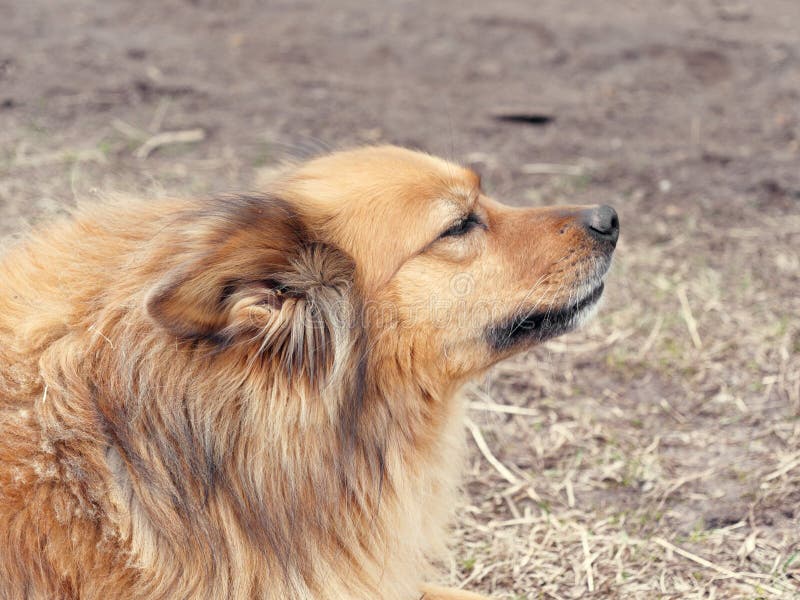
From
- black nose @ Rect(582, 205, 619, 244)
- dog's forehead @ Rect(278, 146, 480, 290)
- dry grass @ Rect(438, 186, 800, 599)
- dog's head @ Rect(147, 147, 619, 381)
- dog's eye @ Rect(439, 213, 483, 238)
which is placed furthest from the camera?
dry grass @ Rect(438, 186, 800, 599)

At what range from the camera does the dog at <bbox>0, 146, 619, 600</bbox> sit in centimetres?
226

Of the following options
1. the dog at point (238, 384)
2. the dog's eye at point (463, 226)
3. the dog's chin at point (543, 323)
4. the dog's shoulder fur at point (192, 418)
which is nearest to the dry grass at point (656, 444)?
the dog at point (238, 384)

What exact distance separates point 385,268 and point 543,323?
61 centimetres

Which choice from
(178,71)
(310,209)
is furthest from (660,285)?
(178,71)

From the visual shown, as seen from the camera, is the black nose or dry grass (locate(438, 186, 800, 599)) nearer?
the black nose

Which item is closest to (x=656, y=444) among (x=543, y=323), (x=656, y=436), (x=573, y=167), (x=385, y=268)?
(x=656, y=436)

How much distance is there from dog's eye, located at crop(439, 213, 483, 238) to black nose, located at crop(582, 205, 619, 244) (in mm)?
397

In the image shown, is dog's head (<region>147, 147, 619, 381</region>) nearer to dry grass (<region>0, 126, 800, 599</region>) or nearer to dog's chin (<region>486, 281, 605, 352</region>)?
dog's chin (<region>486, 281, 605, 352</region>)

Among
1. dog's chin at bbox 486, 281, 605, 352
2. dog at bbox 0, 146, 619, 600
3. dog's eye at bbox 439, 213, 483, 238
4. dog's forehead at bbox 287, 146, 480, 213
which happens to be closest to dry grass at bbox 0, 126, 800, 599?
dog at bbox 0, 146, 619, 600

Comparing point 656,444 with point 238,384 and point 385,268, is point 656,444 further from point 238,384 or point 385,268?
point 238,384

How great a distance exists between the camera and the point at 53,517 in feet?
7.45

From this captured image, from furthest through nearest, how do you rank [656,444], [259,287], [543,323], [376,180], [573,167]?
[573,167] < [656,444] < [543,323] < [376,180] < [259,287]

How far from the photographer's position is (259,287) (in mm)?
2236

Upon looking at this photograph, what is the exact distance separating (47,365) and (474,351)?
1.25m
